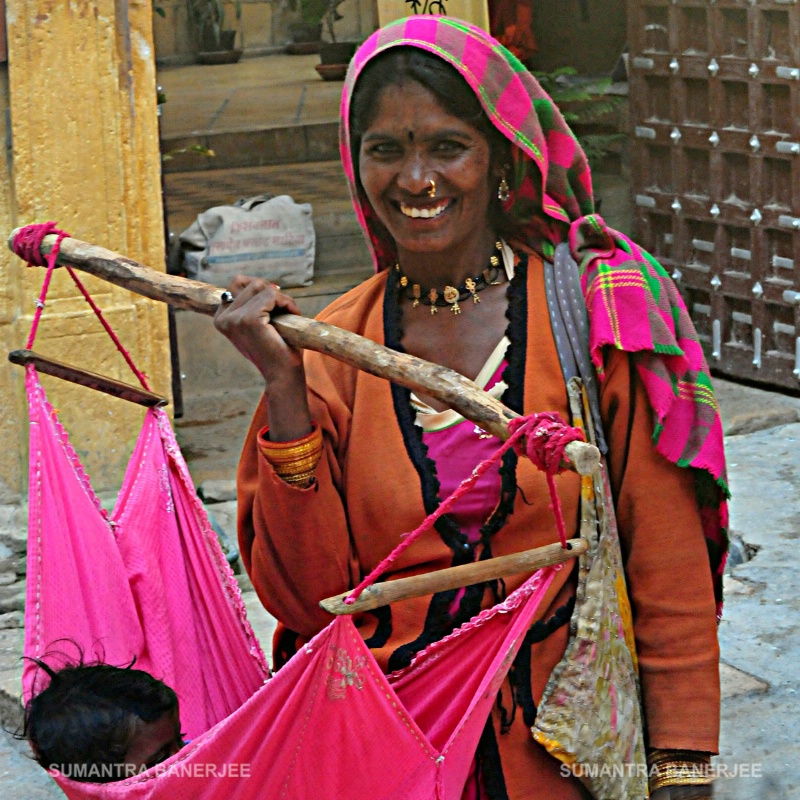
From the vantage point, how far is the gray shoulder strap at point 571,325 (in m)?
2.13

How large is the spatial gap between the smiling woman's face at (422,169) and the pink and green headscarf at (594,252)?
0.06 meters

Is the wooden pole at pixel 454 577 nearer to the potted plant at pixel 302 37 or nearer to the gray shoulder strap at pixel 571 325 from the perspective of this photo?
the gray shoulder strap at pixel 571 325

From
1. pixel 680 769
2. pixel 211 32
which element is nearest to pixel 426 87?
pixel 680 769

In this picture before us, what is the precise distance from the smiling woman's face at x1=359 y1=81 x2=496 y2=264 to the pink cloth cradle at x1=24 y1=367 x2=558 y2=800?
0.57 m

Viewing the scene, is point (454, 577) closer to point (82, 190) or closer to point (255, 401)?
point (82, 190)

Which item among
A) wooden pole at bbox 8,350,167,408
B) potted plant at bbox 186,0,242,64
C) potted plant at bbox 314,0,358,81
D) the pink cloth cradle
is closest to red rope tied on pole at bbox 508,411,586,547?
the pink cloth cradle

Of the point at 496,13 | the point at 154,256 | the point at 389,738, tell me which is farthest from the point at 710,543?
the point at 496,13

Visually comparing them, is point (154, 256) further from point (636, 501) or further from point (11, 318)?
point (636, 501)

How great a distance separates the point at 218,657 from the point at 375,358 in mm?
889

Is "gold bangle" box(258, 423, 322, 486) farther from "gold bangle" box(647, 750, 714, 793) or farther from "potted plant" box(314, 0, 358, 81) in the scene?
"potted plant" box(314, 0, 358, 81)

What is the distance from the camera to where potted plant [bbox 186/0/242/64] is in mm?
12961

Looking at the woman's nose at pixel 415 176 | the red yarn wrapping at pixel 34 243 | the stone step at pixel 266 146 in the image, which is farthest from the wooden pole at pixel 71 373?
the stone step at pixel 266 146

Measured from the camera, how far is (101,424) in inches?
194

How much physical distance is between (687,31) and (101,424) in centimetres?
317
